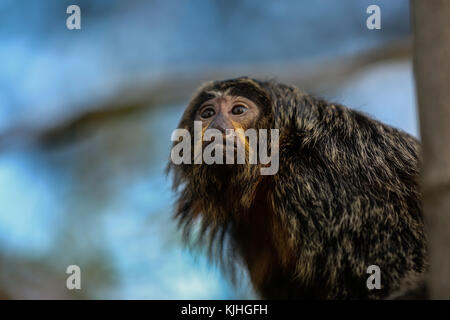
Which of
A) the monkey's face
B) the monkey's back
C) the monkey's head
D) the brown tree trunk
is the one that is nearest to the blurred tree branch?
the monkey's head

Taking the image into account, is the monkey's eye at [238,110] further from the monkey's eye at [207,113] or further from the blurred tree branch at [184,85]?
the blurred tree branch at [184,85]

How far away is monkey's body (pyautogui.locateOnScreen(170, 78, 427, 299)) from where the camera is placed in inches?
197

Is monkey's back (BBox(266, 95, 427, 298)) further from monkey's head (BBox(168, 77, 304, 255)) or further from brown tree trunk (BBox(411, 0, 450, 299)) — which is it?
brown tree trunk (BBox(411, 0, 450, 299))

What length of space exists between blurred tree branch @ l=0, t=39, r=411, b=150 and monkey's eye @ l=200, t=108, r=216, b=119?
12.8 ft

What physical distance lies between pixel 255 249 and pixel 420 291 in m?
2.23

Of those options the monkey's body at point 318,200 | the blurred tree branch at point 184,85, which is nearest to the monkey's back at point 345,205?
the monkey's body at point 318,200

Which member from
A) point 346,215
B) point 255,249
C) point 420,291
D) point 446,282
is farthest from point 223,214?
point 446,282

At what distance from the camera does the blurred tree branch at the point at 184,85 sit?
9.90 meters

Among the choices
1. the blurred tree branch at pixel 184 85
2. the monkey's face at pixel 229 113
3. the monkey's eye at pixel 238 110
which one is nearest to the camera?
the monkey's face at pixel 229 113

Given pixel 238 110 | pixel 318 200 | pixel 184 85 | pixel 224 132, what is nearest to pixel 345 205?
pixel 318 200

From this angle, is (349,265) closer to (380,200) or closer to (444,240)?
(380,200)

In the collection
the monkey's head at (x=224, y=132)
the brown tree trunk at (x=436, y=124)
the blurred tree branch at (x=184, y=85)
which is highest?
the blurred tree branch at (x=184, y=85)

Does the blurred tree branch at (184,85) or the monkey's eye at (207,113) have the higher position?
the blurred tree branch at (184,85)

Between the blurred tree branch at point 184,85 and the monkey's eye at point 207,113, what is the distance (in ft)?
12.8
